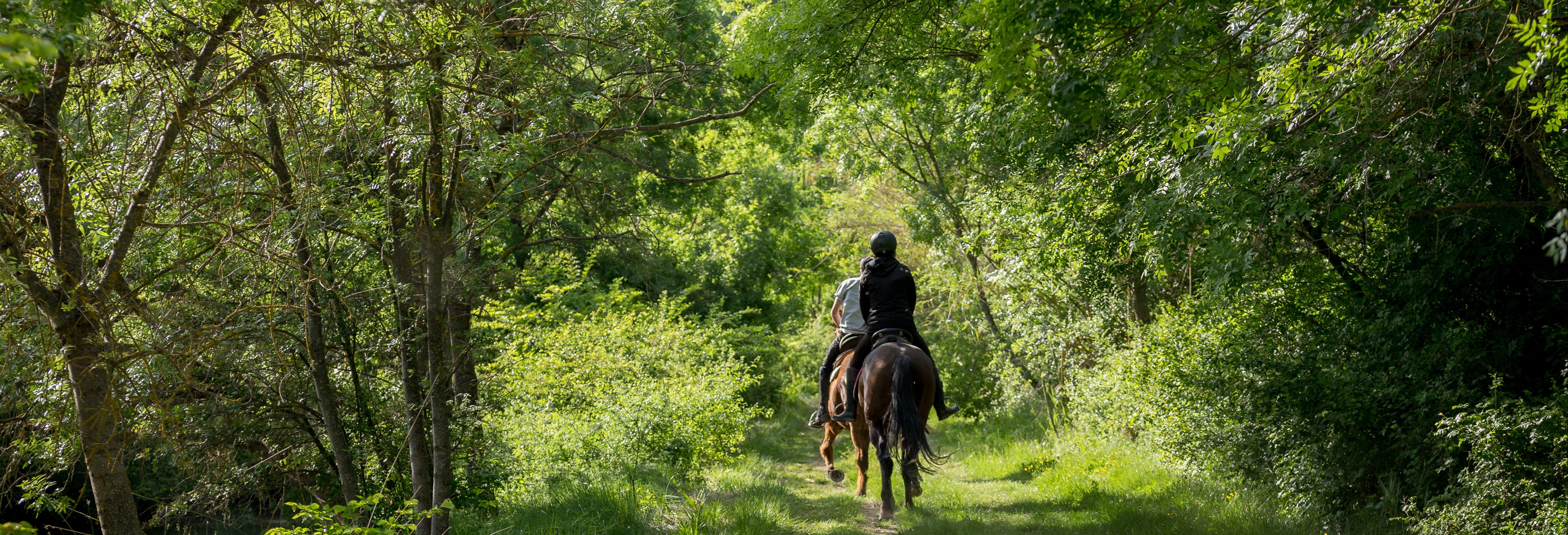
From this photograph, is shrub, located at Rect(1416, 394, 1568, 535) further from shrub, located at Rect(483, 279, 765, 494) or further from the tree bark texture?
the tree bark texture

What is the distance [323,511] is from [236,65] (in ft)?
9.50

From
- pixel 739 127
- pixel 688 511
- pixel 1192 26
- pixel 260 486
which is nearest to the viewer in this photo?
pixel 1192 26

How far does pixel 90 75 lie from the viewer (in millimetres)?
4828

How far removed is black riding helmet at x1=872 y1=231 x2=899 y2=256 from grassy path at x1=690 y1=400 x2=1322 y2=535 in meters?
2.31

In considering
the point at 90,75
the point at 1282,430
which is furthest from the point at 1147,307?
the point at 90,75

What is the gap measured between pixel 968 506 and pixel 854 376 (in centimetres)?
154

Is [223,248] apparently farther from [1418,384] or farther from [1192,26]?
[1418,384]

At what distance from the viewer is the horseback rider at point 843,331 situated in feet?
30.3

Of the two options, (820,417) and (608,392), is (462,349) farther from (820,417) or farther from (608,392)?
(820,417)

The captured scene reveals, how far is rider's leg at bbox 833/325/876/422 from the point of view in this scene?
861 centimetres

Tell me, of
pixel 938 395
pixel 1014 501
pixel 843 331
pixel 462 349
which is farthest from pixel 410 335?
pixel 1014 501

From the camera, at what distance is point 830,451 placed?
10500 mm

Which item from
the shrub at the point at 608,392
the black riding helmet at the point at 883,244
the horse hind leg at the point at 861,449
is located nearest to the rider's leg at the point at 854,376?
the horse hind leg at the point at 861,449

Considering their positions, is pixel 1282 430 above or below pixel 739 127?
below
